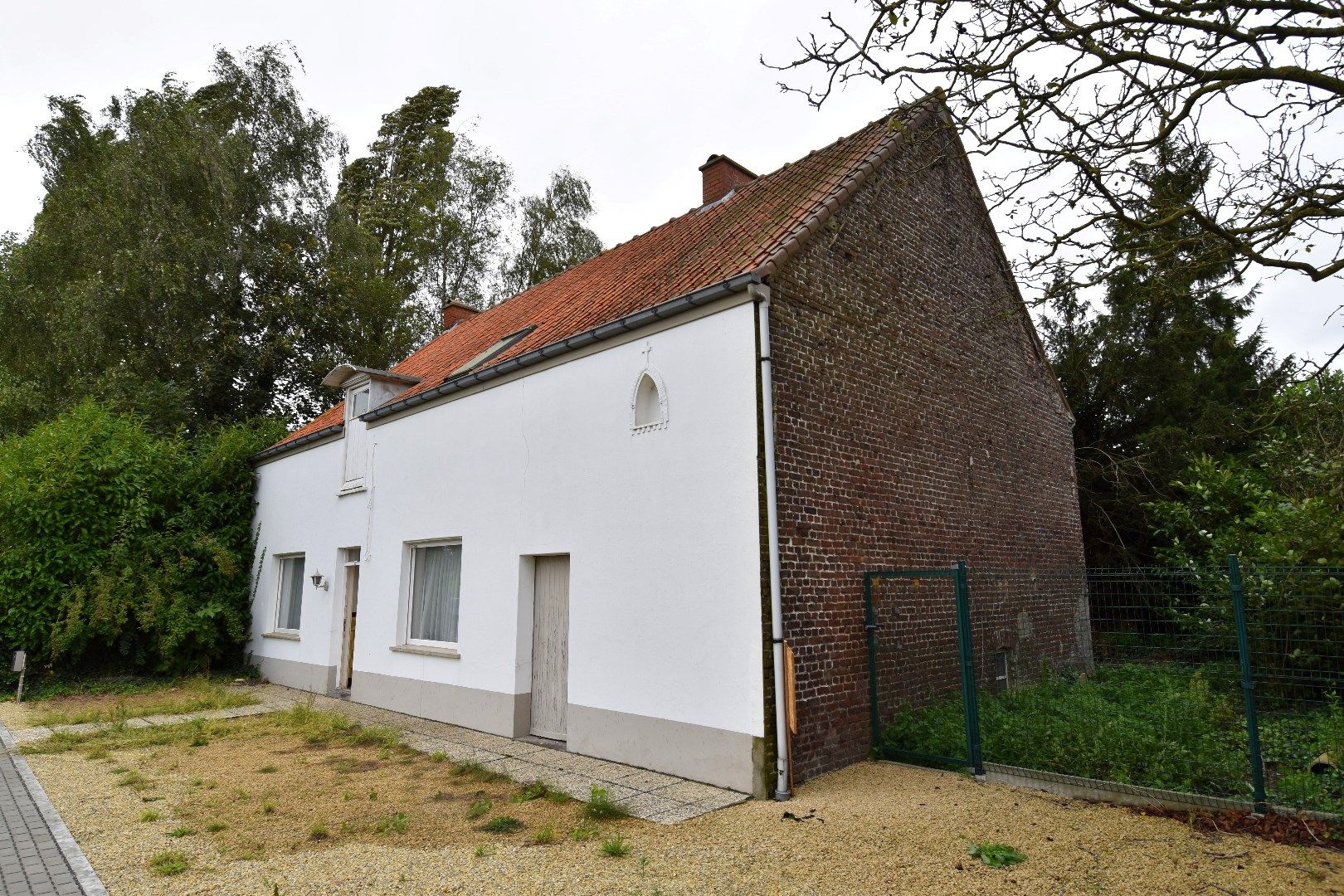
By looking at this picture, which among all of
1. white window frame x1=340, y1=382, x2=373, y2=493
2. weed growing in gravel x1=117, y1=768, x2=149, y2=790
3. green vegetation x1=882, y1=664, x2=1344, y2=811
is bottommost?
weed growing in gravel x1=117, y1=768, x2=149, y2=790

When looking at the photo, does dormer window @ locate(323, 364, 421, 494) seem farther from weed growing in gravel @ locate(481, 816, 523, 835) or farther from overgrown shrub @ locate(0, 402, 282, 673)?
weed growing in gravel @ locate(481, 816, 523, 835)

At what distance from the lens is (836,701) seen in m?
7.33

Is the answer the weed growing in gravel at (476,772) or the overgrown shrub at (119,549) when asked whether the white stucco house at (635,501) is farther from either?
the overgrown shrub at (119,549)

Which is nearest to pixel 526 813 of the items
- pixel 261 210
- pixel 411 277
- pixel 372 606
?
pixel 372 606

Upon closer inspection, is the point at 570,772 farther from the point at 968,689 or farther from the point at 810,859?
the point at 968,689

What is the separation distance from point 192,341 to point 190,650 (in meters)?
9.72

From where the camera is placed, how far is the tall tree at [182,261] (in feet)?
66.3

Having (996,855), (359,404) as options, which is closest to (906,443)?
(996,855)

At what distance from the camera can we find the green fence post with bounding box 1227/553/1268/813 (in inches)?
218

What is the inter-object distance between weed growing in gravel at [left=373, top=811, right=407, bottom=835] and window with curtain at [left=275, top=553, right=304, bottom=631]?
10.00 metres

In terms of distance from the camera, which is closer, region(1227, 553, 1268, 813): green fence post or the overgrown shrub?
region(1227, 553, 1268, 813): green fence post

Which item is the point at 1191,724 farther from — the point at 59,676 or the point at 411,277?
the point at 411,277

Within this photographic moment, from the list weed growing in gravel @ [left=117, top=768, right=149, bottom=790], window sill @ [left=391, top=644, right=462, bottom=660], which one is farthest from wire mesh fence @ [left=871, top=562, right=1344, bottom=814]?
weed growing in gravel @ [left=117, top=768, right=149, bottom=790]

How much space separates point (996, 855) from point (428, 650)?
795cm
